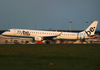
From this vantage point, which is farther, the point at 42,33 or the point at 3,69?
the point at 42,33

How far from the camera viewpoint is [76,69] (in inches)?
399

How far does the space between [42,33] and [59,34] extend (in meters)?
4.21

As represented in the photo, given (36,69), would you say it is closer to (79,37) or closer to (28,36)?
(28,36)

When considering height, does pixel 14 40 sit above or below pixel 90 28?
below

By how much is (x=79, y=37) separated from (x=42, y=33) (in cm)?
1031

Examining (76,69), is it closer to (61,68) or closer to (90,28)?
(61,68)

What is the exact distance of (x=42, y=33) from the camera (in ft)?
135

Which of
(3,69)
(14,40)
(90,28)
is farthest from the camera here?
(14,40)

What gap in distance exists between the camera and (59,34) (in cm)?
4019

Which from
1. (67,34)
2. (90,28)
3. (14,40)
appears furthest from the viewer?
(14,40)

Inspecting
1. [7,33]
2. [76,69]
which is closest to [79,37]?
Answer: [7,33]

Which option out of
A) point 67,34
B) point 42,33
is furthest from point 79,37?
point 42,33

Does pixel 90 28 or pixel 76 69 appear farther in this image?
pixel 90 28

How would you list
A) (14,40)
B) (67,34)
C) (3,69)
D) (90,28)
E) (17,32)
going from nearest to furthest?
(3,69)
(17,32)
(67,34)
(90,28)
(14,40)
